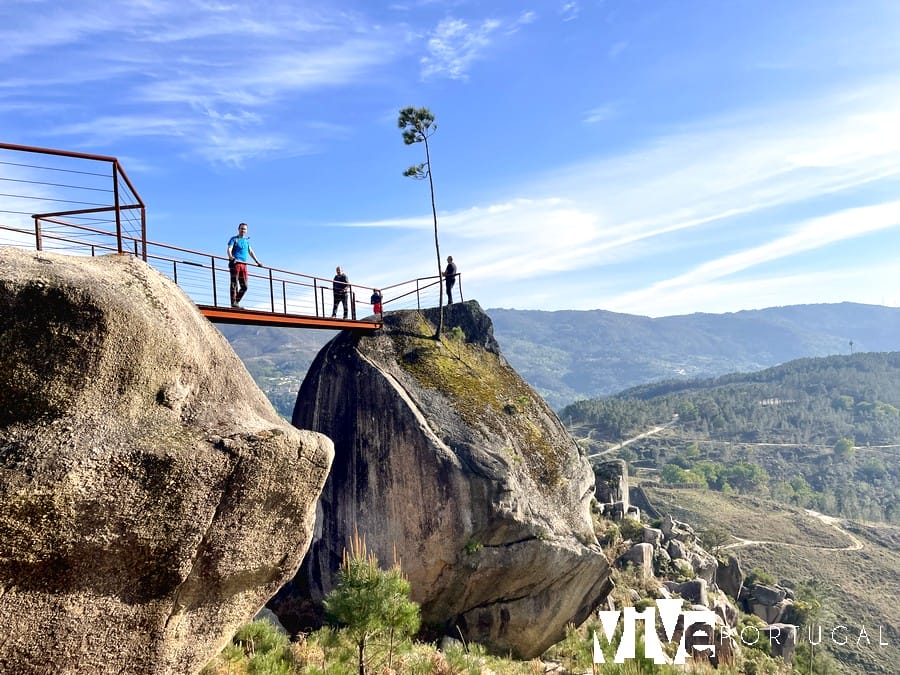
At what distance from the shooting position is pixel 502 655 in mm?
19812

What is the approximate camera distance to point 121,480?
6.94 metres

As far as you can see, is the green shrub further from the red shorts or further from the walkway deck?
the red shorts

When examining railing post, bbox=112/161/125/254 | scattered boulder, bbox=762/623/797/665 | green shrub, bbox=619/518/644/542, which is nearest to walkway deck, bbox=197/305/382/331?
railing post, bbox=112/161/125/254

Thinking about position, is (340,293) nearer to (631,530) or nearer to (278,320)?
(278,320)

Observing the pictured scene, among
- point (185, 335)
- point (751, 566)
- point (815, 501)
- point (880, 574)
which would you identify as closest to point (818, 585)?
point (751, 566)

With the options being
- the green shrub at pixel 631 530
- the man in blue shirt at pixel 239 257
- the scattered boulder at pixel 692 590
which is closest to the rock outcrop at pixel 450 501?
the man in blue shirt at pixel 239 257

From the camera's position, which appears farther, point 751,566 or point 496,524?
point 751,566

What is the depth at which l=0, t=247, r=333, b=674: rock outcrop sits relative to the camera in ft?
21.5

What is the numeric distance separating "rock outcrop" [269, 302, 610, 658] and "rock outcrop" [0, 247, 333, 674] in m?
11.2

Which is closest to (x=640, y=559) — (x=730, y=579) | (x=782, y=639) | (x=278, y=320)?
(x=782, y=639)

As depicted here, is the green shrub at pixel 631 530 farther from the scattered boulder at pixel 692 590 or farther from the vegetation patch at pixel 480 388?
the vegetation patch at pixel 480 388

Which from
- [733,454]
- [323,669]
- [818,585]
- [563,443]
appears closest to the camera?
[323,669]

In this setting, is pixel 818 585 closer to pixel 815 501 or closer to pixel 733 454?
pixel 815 501

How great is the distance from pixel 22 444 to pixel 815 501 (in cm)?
18172
